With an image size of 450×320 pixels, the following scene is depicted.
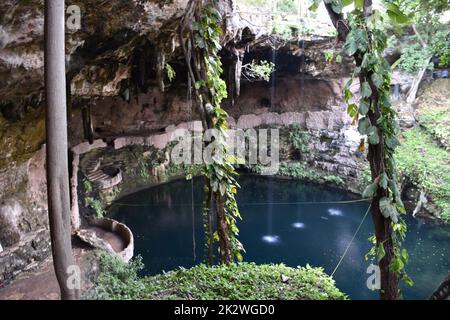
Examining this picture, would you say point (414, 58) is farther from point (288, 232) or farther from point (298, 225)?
point (288, 232)

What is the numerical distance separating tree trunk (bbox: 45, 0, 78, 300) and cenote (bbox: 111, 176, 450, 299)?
4.80 m

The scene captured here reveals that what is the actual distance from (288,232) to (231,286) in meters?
6.02

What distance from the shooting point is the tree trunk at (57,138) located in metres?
2.06

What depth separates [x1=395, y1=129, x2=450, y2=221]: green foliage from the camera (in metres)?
9.34

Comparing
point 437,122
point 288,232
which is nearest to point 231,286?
point 288,232

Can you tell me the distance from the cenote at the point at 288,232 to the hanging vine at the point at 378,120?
4391mm

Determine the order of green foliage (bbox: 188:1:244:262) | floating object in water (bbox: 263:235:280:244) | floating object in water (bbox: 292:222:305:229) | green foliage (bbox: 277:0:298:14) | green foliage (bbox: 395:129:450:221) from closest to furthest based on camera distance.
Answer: green foliage (bbox: 188:1:244:262) < floating object in water (bbox: 263:235:280:244) < green foliage (bbox: 395:129:450:221) < floating object in water (bbox: 292:222:305:229) < green foliage (bbox: 277:0:298:14)

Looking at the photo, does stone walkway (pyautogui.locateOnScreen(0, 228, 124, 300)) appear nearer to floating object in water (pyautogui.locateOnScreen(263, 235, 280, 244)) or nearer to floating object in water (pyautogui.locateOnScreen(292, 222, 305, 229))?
floating object in water (pyautogui.locateOnScreen(263, 235, 280, 244))

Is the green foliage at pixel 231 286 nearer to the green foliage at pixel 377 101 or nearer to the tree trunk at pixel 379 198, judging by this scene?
the tree trunk at pixel 379 198

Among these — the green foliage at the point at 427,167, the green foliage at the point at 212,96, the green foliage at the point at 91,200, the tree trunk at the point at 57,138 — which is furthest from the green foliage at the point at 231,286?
the green foliage at the point at 427,167

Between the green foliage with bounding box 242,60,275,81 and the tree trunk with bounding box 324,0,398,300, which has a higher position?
the green foliage with bounding box 242,60,275,81

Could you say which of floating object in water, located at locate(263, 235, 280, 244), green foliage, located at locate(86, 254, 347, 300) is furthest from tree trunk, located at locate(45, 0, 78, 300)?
floating object in water, located at locate(263, 235, 280, 244)

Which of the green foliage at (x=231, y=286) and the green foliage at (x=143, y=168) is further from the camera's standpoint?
the green foliage at (x=143, y=168)
